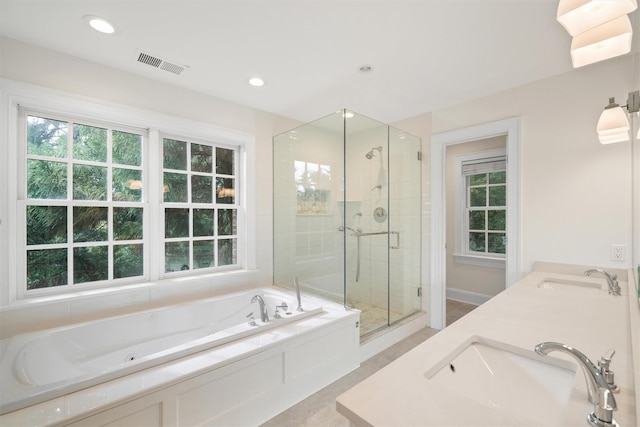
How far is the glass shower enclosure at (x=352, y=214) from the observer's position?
2859 millimetres

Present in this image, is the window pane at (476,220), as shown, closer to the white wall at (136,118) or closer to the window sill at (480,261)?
the window sill at (480,261)

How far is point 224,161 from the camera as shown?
304 cm

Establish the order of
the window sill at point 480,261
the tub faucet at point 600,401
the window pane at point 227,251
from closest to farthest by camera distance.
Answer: the tub faucet at point 600,401, the window pane at point 227,251, the window sill at point 480,261

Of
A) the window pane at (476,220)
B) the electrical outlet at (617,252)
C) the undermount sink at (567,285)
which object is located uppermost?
the window pane at (476,220)

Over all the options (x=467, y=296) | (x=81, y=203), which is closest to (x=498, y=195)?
(x=467, y=296)

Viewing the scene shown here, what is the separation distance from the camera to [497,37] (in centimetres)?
183

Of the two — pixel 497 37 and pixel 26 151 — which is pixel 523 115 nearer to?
pixel 497 37

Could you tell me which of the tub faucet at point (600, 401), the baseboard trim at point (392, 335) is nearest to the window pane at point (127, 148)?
the baseboard trim at point (392, 335)

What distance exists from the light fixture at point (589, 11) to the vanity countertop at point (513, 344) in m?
1.06

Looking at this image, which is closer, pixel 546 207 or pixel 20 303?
pixel 20 303

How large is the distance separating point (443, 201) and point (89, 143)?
3.37 m

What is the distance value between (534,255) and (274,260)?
2533 millimetres

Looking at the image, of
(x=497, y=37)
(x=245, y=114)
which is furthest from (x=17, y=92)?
(x=497, y=37)

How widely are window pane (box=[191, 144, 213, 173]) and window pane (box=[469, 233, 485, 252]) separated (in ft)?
12.2
